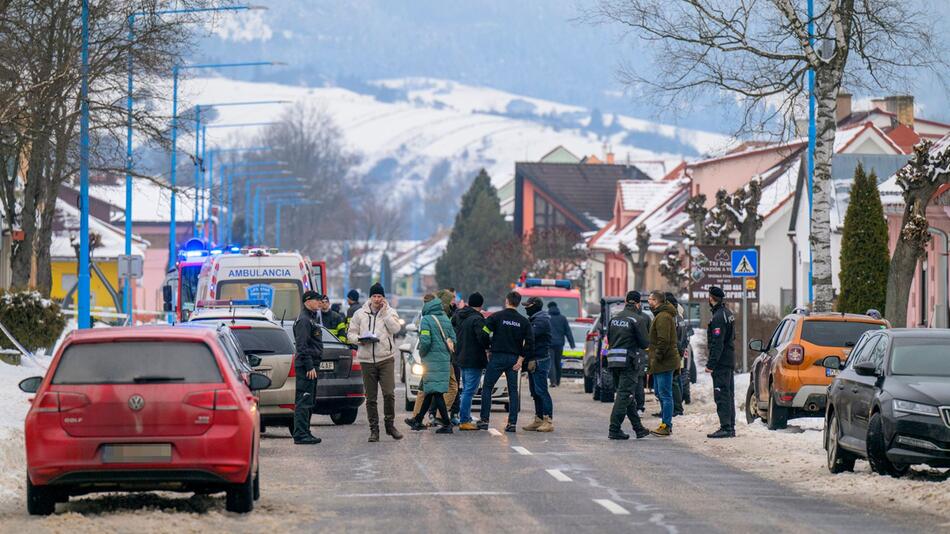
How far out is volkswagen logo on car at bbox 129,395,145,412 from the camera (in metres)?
13.2

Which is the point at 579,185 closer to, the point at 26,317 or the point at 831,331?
the point at 26,317

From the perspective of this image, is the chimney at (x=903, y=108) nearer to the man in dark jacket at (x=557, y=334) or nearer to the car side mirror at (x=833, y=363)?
the man in dark jacket at (x=557, y=334)

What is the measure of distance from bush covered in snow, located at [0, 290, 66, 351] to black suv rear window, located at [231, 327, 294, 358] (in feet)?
36.7

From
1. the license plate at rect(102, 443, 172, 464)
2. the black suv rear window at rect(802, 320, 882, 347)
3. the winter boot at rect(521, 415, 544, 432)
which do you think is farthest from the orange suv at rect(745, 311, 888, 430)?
the license plate at rect(102, 443, 172, 464)

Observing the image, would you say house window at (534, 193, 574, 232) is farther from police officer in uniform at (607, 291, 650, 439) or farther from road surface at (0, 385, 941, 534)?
road surface at (0, 385, 941, 534)

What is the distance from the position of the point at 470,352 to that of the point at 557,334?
504 inches

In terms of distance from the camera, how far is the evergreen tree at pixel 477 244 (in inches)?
4122

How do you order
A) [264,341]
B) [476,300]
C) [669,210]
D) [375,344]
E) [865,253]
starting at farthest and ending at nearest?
1. [669,210]
2. [865,253]
3. [476,300]
4. [264,341]
5. [375,344]

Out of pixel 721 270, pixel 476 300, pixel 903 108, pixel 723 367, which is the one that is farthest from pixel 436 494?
pixel 903 108

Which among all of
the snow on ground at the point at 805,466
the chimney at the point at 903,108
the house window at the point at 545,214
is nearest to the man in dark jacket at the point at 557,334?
the snow on ground at the point at 805,466

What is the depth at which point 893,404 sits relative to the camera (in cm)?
1603

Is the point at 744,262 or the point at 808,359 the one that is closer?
the point at 808,359

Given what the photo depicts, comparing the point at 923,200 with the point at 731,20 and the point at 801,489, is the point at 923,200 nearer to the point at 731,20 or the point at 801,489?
the point at 731,20

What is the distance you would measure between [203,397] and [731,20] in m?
18.3
